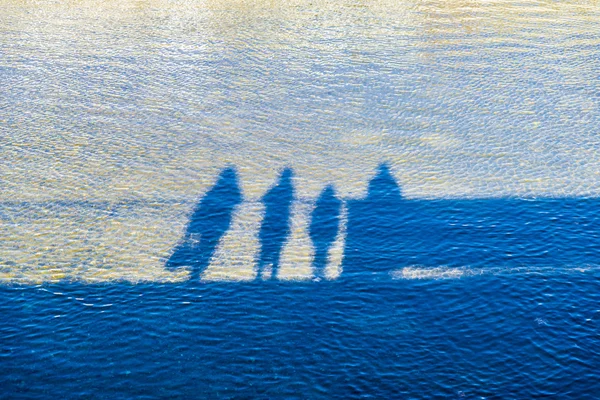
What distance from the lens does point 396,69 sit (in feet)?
62.4

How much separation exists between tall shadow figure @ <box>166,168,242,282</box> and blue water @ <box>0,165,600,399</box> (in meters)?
0.04

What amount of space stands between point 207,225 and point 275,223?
1.03 metres

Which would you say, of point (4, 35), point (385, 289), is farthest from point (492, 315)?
point (4, 35)

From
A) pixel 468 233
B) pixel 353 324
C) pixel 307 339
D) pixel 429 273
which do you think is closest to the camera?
pixel 307 339

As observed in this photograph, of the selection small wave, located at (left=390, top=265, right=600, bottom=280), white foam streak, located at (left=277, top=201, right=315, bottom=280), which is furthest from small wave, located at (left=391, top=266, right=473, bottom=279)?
white foam streak, located at (left=277, top=201, right=315, bottom=280)

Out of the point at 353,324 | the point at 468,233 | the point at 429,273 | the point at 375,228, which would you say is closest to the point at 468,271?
the point at 429,273

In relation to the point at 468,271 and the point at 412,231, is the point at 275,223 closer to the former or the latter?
the point at 412,231

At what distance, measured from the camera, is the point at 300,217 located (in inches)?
474

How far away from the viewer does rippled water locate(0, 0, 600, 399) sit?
9.05 meters

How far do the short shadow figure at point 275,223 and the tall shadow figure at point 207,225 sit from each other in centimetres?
56

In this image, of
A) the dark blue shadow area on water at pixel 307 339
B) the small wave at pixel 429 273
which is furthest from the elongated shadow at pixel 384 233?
the dark blue shadow area on water at pixel 307 339

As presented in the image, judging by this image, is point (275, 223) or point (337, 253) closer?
point (337, 253)

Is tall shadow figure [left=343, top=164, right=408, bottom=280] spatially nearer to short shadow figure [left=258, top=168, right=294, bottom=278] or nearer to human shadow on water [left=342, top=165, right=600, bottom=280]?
human shadow on water [left=342, top=165, right=600, bottom=280]

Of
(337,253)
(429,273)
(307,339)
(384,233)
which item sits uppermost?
(384,233)
